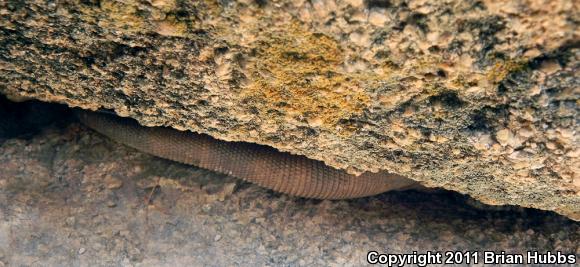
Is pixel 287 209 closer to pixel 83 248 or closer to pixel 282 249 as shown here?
pixel 282 249

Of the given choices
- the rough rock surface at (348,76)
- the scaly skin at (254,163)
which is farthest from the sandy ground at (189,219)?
the rough rock surface at (348,76)

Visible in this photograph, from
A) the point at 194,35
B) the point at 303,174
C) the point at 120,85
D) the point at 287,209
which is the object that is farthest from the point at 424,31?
the point at 287,209

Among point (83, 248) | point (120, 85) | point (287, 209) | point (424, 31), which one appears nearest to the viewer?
point (424, 31)

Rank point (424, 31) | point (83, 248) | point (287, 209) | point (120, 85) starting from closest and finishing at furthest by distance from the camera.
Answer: point (424, 31)
point (120, 85)
point (83, 248)
point (287, 209)

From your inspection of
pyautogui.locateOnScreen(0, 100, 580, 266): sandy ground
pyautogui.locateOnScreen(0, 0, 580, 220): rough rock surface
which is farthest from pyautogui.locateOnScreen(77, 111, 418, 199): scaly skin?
pyautogui.locateOnScreen(0, 0, 580, 220): rough rock surface

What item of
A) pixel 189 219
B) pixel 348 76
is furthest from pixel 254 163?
pixel 348 76

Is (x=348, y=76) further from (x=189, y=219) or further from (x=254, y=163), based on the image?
(x=189, y=219)

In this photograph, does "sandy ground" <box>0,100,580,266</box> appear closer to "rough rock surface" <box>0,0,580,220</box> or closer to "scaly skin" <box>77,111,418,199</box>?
"scaly skin" <box>77,111,418,199</box>
